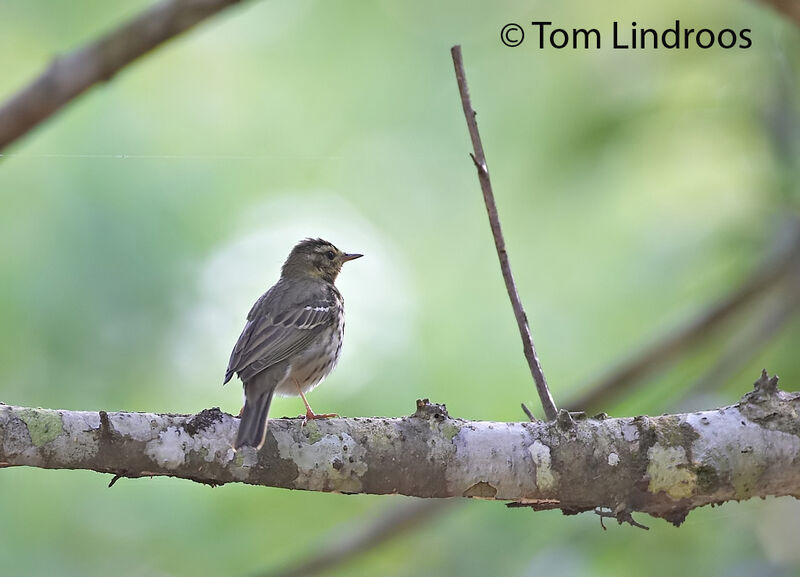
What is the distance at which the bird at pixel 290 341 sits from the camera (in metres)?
5.19

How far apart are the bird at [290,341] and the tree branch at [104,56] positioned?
161cm

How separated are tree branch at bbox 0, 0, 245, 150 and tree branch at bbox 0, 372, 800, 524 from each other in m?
1.62

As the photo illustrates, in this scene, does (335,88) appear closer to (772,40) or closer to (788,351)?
(772,40)

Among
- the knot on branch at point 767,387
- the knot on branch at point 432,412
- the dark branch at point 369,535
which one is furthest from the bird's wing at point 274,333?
the knot on branch at point 767,387

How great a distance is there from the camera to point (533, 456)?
Result: 3.87m

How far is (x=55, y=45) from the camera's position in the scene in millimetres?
9156

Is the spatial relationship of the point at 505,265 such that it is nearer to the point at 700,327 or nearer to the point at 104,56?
the point at 104,56

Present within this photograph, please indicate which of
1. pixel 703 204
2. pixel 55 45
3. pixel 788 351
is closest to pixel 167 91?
pixel 55 45

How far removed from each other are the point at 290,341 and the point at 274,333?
0.10 meters

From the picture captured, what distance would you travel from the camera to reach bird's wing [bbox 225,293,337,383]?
5.22m

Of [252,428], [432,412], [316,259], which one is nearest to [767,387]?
[432,412]

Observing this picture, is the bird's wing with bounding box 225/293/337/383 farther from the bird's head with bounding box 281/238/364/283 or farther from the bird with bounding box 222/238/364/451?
the bird's head with bounding box 281/238/364/283

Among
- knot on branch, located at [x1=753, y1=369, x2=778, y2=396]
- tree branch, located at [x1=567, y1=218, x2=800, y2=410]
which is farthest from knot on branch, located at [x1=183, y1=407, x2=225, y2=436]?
tree branch, located at [x1=567, y1=218, x2=800, y2=410]

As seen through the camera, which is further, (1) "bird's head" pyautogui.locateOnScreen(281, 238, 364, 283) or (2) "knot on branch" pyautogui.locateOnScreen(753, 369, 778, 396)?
(1) "bird's head" pyautogui.locateOnScreen(281, 238, 364, 283)
